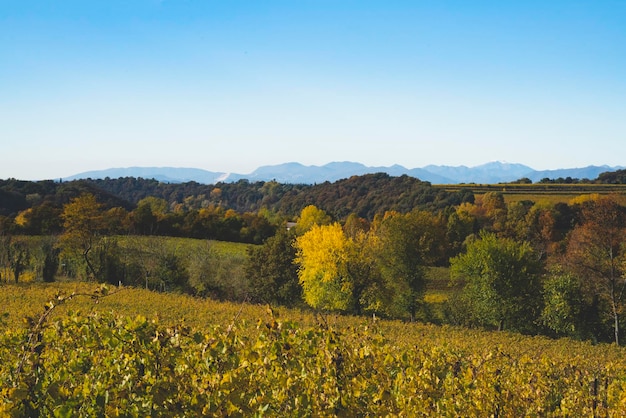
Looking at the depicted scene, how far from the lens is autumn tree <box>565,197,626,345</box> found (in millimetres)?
34031

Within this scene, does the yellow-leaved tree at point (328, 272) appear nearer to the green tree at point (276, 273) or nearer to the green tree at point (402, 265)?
the green tree at point (276, 273)

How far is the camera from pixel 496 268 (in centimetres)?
3669

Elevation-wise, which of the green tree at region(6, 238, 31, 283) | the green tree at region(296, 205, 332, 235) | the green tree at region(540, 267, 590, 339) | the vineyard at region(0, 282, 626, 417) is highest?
the vineyard at region(0, 282, 626, 417)

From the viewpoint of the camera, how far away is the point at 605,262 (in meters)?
Result: 34.6

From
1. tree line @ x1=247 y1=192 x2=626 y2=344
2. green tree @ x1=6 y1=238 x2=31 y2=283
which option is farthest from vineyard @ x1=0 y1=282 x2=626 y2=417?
green tree @ x1=6 y1=238 x2=31 y2=283

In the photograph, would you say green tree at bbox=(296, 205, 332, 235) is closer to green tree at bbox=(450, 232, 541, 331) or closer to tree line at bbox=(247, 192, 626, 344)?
tree line at bbox=(247, 192, 626, 344)

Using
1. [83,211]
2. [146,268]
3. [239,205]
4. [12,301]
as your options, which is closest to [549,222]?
[146,268]

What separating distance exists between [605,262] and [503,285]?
7312 mm

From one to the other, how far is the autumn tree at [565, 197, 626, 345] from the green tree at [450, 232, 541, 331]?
3.36 m

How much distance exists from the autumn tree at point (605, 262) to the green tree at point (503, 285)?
3.36m

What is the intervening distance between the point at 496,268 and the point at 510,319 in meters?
4.14

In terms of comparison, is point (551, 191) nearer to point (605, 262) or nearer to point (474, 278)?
point (605, 262)

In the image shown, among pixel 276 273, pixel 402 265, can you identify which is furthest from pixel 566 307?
pixel 276 273

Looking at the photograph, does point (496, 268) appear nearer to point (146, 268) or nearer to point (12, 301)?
point (146, 268)
